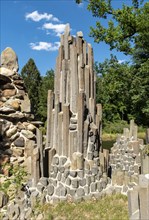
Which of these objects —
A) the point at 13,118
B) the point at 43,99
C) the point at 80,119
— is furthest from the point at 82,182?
the point at 43,99

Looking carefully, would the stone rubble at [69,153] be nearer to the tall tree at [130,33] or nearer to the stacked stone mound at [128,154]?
the stacked stone mound at [128,154]

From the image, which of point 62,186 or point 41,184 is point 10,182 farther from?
point 62,186

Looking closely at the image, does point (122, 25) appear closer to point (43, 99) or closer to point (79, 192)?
point (79, 192)

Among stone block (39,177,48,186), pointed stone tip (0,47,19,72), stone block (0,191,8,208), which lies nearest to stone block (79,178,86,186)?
stone block (39,177,48,186)

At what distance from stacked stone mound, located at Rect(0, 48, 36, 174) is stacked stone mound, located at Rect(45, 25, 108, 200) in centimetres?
157

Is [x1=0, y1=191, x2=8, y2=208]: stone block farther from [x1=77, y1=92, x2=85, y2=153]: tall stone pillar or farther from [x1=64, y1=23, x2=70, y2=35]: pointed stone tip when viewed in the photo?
[x1=64, y1=23, x2=70, y2=35]: pointed stone tip

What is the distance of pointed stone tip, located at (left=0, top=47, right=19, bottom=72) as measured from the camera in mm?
7910

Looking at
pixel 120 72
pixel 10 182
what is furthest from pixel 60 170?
pixel 120 72

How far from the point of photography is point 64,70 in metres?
5.84

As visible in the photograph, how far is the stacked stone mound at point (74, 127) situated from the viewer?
5.21m

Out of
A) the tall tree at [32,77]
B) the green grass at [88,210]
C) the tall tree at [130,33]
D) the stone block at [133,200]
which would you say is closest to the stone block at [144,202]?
the stone block at [133,200]

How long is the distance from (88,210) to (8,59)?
5.16 metres

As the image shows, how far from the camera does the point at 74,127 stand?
17.5 ft

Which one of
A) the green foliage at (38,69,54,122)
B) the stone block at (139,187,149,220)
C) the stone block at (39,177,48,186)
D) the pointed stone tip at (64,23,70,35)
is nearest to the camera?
the stone block at (139,187,149,220)
